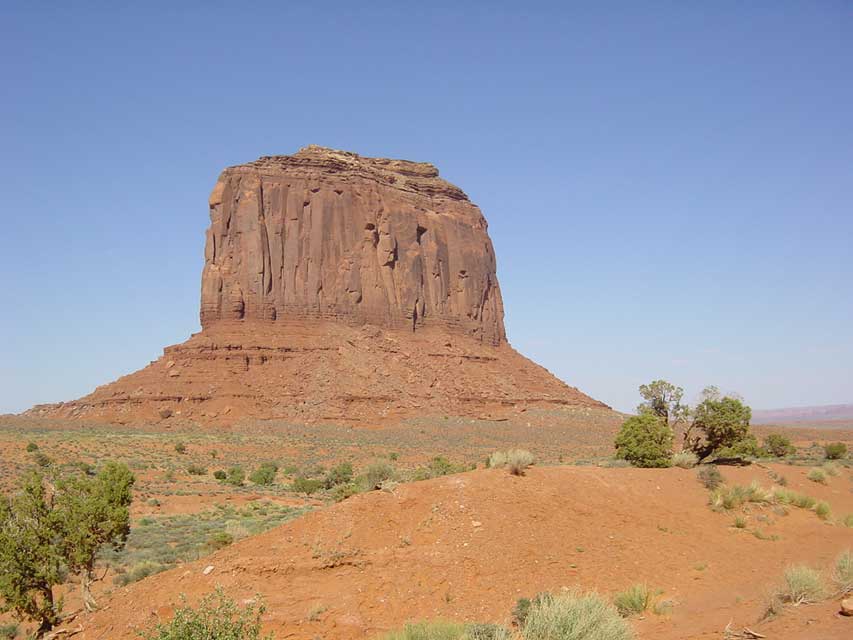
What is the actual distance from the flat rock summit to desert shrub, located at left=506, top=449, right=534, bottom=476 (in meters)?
51.7

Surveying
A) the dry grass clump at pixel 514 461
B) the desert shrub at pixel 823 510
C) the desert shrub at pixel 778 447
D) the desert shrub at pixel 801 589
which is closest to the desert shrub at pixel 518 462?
the dry grass clump at pixel 514 461

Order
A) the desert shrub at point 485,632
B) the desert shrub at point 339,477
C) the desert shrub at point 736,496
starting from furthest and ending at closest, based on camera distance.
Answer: the desert shrub at point 339,477 < the desert shrub at point 736,496 < the desert shrub at point 485,632

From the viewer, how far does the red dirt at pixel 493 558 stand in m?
10.6

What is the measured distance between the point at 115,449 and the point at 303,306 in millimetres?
37728

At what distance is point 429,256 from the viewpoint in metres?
93.8

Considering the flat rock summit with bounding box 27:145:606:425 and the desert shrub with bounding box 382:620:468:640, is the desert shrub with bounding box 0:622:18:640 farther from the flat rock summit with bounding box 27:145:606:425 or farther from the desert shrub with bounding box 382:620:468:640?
the flat rock summit with bounding box 27:145:606:425

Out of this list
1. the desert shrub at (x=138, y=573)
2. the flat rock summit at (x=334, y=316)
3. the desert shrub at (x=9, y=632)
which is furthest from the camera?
the flat rock summit at (x=334, y=316)

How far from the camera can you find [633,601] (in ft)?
35.4

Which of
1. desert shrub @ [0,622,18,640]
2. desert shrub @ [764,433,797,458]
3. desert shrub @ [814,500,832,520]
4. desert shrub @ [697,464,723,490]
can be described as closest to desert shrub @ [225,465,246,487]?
desert shrub @ [0,622,18,640]

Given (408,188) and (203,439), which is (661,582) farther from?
(408,188)

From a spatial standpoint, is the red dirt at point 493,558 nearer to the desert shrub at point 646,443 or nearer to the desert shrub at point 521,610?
the desert shrub at point 521,610

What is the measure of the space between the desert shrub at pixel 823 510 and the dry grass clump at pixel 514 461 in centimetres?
701

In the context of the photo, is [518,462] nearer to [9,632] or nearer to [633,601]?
[633,601]

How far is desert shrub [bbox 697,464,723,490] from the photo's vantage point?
1780 centimetres
